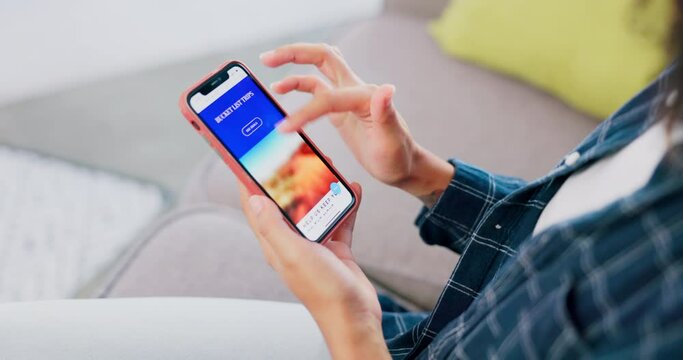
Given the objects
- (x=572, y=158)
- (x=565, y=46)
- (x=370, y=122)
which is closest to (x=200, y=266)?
(x=370, y=122)

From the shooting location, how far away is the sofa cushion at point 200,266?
0.88m

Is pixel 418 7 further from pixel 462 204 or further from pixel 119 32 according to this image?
pixel 119 32

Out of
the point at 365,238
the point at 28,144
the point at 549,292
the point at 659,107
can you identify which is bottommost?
the point at 28,144

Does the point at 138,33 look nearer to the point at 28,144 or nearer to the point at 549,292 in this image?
the point at 28,144

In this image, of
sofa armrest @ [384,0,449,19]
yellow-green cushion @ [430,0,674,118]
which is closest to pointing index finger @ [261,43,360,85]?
yellow-green cushion @ [430,0,674,118]

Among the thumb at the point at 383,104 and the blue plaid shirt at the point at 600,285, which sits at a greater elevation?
the thumb at the point at 383,104

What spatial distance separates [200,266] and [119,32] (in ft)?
4.01

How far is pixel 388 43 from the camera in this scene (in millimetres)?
1262

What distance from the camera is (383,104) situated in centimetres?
65

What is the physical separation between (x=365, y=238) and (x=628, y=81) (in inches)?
20.4

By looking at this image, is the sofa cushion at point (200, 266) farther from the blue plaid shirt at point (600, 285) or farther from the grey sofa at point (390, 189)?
the blue plaid shirt at point (600, 285)

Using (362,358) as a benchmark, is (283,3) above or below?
above

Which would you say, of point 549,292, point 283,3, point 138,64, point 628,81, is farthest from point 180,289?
point 283,3

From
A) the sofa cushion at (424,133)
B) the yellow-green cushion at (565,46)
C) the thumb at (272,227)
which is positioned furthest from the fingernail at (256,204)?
the yellow-green cushion at (565,46)
